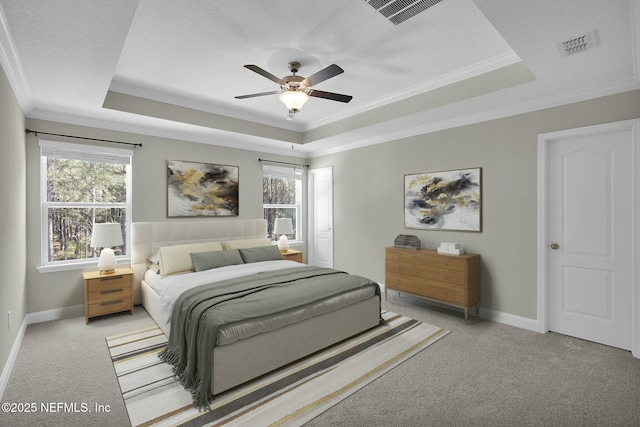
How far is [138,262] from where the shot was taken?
4.22m

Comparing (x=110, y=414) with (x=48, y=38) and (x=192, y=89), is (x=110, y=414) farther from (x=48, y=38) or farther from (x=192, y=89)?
(x=192, y=89)

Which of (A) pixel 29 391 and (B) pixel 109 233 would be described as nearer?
(A) pixel 29 391

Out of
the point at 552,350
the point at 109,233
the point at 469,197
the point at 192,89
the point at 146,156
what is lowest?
the point at 552,350

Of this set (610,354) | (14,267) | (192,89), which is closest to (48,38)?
(192,89)

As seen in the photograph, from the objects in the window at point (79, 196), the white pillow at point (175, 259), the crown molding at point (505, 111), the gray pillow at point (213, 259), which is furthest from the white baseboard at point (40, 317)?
the crown molding at point (505, 111)

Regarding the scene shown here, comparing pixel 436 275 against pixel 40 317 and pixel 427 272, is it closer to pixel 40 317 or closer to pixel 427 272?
pixel 427 272

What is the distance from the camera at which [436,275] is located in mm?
3900

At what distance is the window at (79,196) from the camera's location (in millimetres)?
3754

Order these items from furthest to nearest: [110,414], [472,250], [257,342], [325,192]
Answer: [325,192], [472,250], [257,342], [110,414]

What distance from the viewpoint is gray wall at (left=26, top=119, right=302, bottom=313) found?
3607mm

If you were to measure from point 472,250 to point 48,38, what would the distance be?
4526mm

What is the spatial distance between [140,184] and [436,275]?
4.14m

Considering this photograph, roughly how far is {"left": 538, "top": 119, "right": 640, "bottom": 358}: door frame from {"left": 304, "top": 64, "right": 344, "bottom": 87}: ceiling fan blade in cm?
247

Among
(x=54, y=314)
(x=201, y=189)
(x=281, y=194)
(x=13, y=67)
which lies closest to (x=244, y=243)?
(x=201, y=189)
